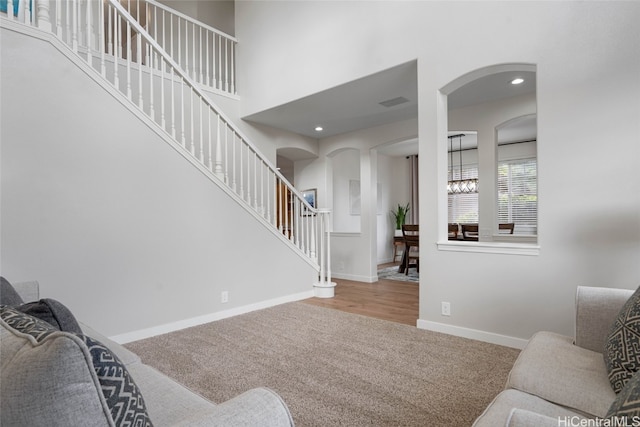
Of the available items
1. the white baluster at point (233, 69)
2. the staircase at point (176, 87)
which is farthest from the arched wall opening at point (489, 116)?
the white baluster at point (233, 69)

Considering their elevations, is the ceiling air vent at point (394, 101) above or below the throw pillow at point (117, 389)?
above

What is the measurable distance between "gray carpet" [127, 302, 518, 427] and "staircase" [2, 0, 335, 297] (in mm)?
1488

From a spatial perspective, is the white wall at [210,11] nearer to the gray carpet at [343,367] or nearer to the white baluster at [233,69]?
the white baluster at [233,69]

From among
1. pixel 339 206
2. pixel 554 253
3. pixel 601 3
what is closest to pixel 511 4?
pixel 601 3

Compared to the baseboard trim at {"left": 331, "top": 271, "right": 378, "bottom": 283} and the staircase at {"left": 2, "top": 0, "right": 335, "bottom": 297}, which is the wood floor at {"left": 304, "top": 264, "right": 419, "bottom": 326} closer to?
the baseboard trim at {"left": 331, "top": 271, "right": 378, "bottom": 283}

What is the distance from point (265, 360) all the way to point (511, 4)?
138 inches

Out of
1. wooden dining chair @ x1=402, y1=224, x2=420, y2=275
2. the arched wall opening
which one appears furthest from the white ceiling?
wooden dining chair @ x1=402, y1=224, x2=420, y2=275

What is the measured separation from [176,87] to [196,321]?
3058 millimetres

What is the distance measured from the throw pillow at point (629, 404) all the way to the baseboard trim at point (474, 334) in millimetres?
2347

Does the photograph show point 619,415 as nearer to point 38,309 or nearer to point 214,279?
point 38,309

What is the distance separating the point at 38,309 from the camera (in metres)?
1.06

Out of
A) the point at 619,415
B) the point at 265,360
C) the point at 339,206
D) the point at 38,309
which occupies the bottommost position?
the point at 265,360

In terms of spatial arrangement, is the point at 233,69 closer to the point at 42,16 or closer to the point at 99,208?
the point at 42,16

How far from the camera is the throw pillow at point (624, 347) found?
1.14 m
